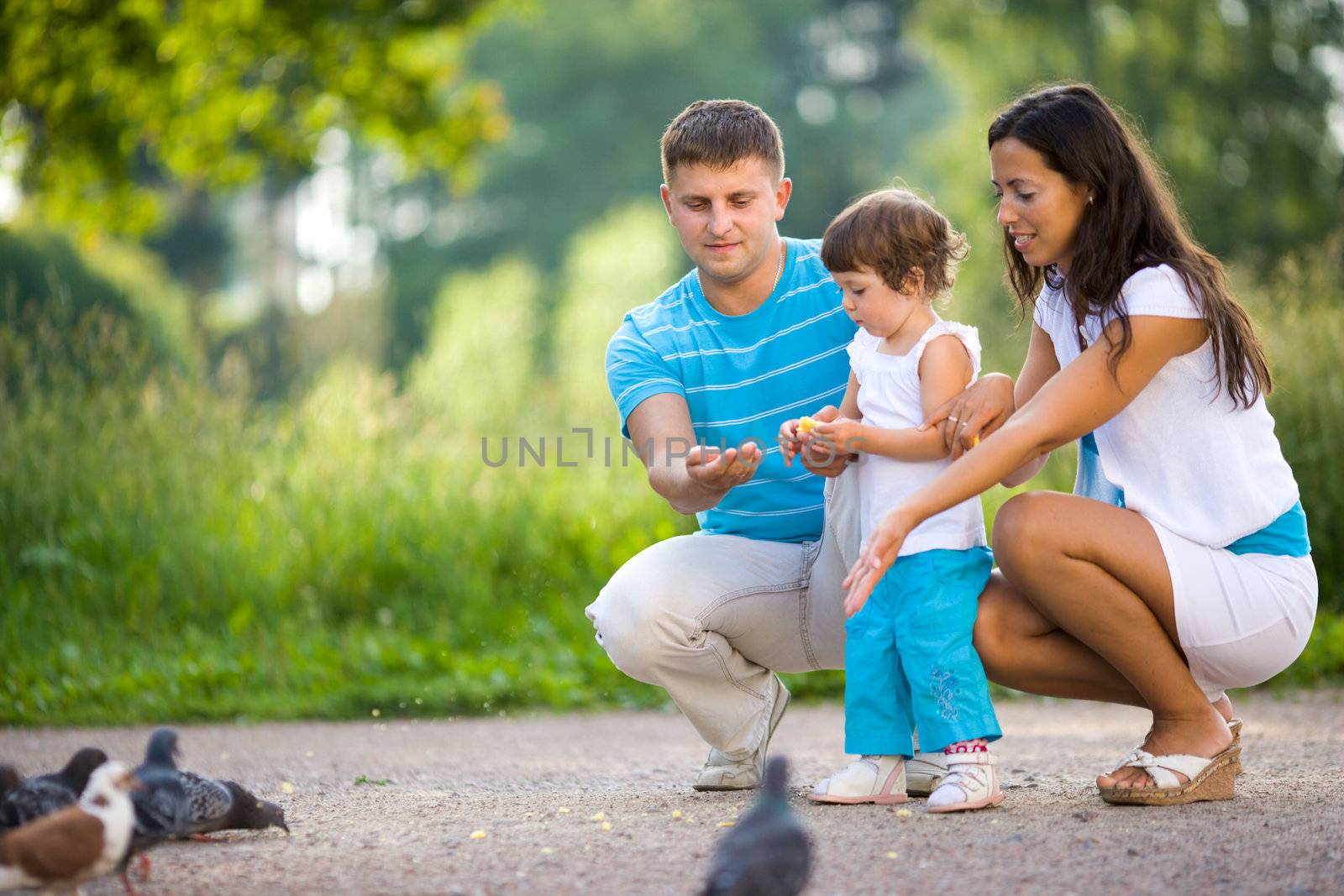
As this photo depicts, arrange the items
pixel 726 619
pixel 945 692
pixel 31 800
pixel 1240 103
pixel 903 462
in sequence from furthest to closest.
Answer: pixel 1240 103
pixel 726 619
pixel 903 462
pixel 945 692
pixel 31 800

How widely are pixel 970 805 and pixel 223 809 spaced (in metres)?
1.81

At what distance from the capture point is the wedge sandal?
351 centimetres

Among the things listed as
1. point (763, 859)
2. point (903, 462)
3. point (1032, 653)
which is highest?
point (903, 462)

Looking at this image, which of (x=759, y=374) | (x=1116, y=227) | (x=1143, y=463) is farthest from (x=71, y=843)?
(x=1116, y=227)

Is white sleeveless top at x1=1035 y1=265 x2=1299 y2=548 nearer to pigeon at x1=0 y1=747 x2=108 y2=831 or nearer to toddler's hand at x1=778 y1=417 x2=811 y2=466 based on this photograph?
toddler's hand at x1=778 y1=417 x2=811 y2=466

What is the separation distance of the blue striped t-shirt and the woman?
2.24 feet

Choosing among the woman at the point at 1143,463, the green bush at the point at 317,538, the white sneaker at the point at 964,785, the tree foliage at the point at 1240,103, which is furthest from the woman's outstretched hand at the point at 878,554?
the tree foliage at the point at 1240,103

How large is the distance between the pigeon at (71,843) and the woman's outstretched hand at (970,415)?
203cm

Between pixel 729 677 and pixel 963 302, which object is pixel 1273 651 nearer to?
pixel 729 677

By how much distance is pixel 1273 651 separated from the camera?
3520mm

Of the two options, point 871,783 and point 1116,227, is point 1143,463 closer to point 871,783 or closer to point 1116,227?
point 1116,227

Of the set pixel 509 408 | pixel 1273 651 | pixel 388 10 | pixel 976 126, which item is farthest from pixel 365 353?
pixel 976 126

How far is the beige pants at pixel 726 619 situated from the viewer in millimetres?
3986

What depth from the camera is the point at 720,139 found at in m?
4.06
